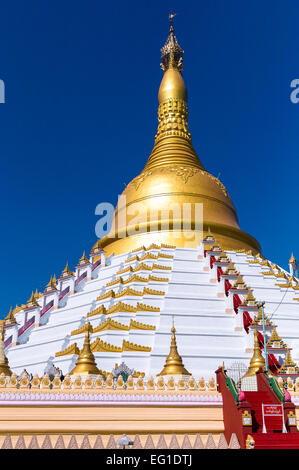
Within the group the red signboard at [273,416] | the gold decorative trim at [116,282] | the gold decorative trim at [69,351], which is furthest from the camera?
the gold decorative trim at [116,282]

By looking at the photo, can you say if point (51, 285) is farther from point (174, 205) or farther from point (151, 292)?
point (174, 205)

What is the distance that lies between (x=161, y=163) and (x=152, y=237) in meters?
6.57

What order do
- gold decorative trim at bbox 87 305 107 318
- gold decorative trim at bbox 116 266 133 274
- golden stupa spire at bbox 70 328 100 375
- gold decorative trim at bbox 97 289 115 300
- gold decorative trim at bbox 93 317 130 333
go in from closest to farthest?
golden stupa spire at bbox 70 328 100 375, gold decorative trim at bbox 93 317 130 333, gold decorative trim at bbox 87 305 107 318, gold decorative trim at bbox 97 289 115 300, gold decorative trim at bbox 116 266 133 274

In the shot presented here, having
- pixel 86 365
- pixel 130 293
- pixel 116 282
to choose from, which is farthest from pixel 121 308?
pixel 86 365

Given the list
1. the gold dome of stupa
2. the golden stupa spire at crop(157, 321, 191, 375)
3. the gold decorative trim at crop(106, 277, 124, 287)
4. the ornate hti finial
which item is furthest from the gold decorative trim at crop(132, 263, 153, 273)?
the ornate hti finial

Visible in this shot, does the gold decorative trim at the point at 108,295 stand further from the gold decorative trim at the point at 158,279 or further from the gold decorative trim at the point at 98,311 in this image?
the gold decorative trim at the point at 158,279

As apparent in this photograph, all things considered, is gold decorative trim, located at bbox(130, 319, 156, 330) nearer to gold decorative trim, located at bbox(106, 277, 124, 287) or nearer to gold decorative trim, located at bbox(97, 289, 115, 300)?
gold decorative trim, located at bbox(97, 289, 115, 300)

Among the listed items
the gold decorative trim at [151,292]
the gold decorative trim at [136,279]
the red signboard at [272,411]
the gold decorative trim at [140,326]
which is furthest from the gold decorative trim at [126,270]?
the red signboard at [272,411]

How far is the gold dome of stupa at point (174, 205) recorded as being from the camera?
84.9 ft

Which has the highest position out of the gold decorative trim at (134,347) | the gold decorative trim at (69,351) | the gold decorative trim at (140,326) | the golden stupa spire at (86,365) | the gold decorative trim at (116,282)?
the gold decorative trim at (116,282)

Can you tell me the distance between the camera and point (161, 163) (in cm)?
3045

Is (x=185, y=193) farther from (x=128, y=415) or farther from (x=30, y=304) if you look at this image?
(x=128, y=415)

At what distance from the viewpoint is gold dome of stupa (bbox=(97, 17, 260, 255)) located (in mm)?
25891
